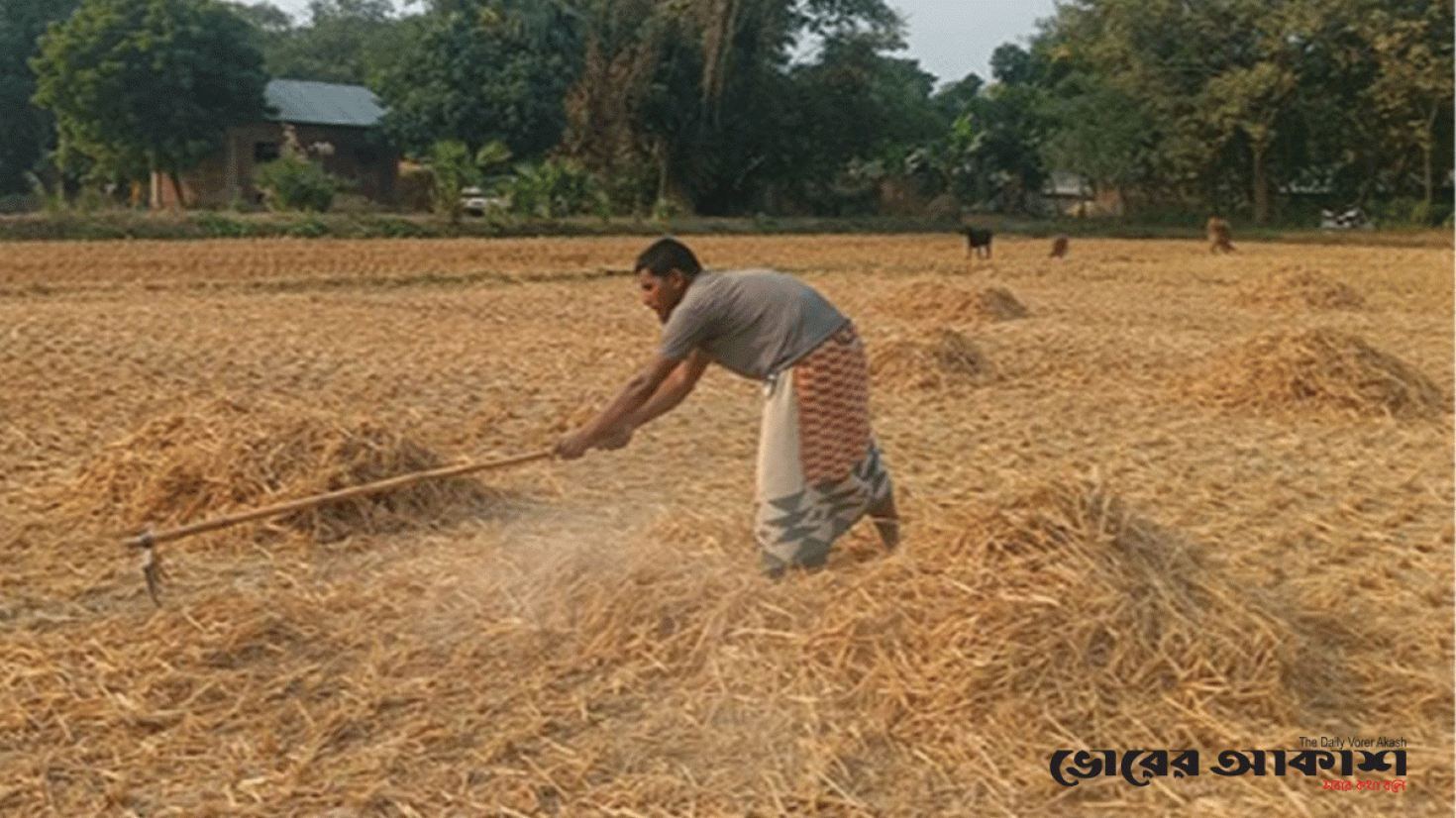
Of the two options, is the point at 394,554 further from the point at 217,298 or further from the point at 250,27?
the point at 250,27

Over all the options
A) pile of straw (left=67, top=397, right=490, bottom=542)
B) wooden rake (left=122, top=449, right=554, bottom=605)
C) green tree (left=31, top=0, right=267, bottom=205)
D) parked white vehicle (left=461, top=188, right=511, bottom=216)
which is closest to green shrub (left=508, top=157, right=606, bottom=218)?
parked white vehicle (left=461, top=188, right=511, bottom=216)

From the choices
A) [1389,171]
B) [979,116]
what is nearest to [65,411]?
[1389,171]

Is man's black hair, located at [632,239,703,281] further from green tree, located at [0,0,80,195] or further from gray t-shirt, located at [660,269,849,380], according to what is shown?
green tree, located at [0,0,80,195]

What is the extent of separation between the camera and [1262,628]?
391 cm

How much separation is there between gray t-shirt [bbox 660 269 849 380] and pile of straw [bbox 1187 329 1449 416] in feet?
16.5

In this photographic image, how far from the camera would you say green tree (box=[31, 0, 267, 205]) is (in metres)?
33.6

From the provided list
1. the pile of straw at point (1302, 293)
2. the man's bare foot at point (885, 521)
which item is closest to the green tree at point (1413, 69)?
the pile of straw at point (1302, 293)

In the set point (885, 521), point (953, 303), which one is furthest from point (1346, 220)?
point (885, 521)

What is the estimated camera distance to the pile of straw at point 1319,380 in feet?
28.4

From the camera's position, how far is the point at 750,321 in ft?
15.1

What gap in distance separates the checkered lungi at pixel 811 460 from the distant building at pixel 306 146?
107 ft

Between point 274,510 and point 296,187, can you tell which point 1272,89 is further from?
point 274,510

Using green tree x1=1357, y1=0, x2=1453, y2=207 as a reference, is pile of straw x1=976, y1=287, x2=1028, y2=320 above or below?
below

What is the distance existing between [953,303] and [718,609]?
1005 cm
